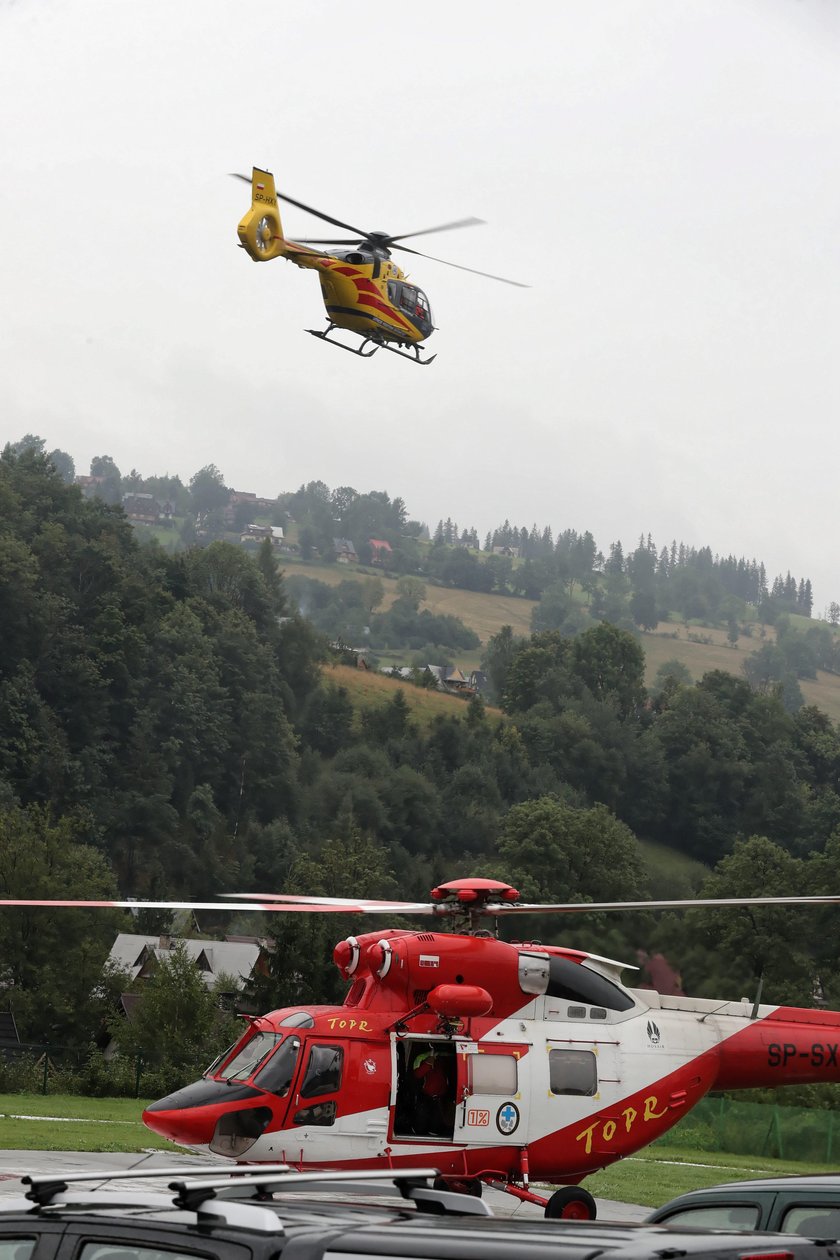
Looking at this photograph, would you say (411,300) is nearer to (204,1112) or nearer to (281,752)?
(204,1112)

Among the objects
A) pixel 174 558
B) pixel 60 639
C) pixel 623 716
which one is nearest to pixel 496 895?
pixel 60 639

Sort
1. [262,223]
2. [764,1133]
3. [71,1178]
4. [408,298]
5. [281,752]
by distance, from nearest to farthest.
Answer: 1. [71,1178]
2. [764,1133]
3. [262,223]
4. [408,298]
5. [281,752]

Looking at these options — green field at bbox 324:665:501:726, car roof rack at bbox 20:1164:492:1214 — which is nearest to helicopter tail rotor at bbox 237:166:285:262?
car roof rack at bbox 20:1164:492:1214

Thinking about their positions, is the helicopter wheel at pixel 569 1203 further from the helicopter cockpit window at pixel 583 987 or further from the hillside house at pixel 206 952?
the hillside house at pixel 206 952

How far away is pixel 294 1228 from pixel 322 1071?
11.0 metres

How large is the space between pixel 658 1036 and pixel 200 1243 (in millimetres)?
12494

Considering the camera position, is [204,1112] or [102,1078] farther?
[102,1078]

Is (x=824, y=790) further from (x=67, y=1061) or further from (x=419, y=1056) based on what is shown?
(x=419, y=1056)

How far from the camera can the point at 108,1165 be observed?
19.9m

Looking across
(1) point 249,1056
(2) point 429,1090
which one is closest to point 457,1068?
(2) point 429,1090

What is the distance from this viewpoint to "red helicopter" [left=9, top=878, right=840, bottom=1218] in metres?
14.3

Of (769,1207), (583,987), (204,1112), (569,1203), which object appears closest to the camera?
(769,1207)

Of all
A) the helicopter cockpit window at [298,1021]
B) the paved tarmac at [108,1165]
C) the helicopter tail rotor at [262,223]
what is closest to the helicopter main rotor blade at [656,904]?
the helicopter cockpit window at [298,1021]

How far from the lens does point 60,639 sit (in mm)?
113000
